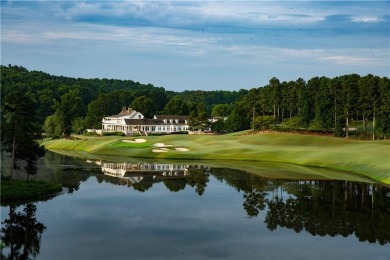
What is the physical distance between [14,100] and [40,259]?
2284 cm

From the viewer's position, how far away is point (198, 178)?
59.0 meters

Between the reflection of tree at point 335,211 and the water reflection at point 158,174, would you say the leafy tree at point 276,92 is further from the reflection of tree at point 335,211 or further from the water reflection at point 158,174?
the reflection of tree at point 335,211

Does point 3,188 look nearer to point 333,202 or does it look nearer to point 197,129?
point 333,202

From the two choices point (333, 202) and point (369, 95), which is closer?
point (333, 202)

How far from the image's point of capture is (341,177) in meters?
57.8

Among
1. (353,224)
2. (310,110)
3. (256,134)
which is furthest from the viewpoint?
(310,110)

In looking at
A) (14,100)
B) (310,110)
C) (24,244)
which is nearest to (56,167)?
(14,100)

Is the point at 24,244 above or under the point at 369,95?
under

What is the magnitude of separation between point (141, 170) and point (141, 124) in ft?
278

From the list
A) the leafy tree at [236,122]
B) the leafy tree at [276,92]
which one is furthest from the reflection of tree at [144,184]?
the leafy tree at [236,122]

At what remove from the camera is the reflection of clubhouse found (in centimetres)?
6088

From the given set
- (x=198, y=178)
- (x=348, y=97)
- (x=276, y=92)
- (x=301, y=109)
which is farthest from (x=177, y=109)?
(x=198, y=178)

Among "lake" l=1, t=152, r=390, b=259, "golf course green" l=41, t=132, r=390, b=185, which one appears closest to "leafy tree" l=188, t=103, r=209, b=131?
"golf course green" l=41, t=132, r=390, b=185

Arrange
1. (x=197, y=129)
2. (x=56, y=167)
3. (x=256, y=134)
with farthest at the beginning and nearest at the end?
(x=197, y=129) → (x=256, y=134) → (x=56, y=167)
